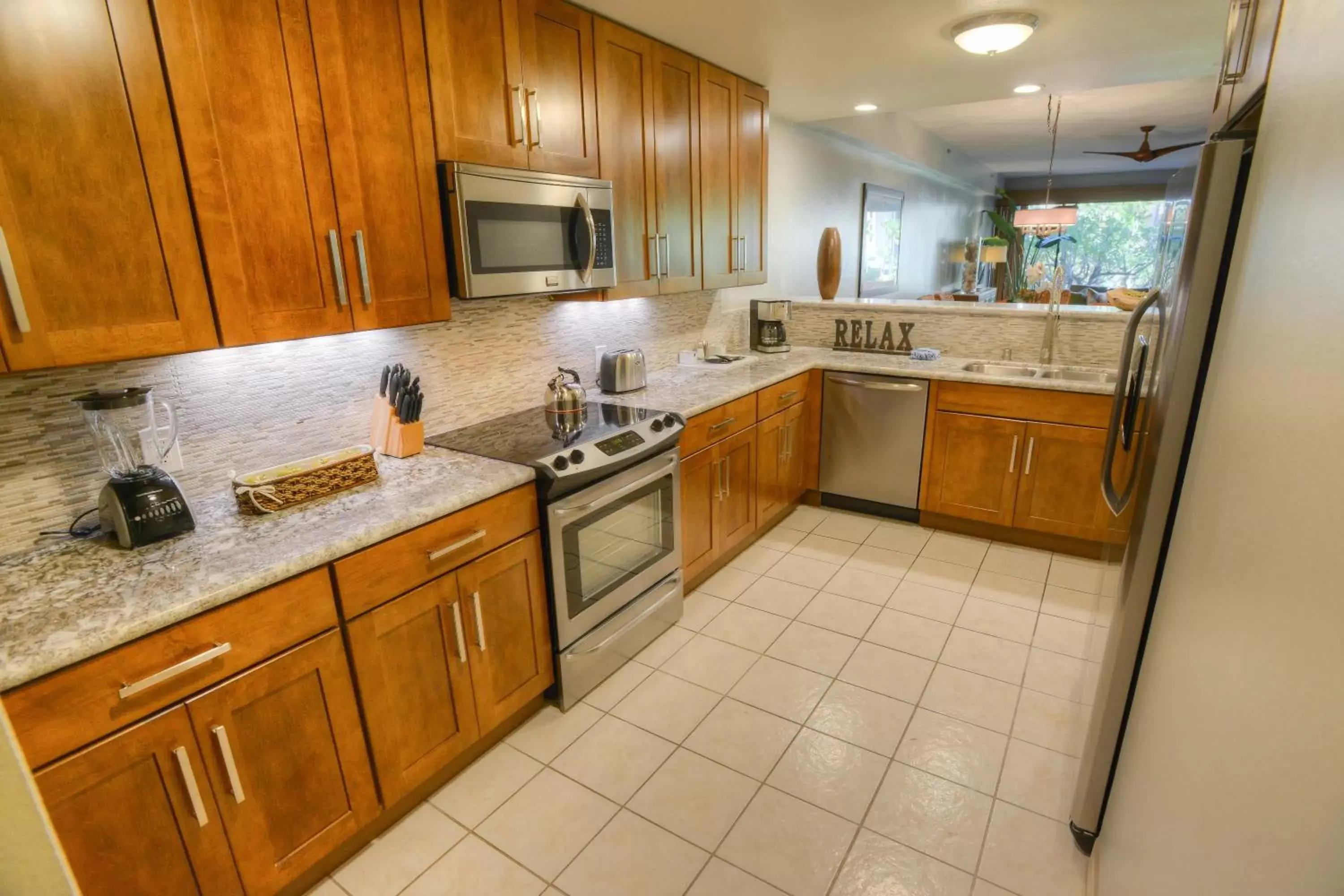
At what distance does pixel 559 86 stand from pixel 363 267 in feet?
3.36

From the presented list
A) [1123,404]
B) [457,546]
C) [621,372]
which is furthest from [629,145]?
[1123,404]

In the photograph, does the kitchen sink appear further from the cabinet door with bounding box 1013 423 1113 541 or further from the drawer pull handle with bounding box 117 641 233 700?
the drawer pull handle with bounding box 117 641 233 700

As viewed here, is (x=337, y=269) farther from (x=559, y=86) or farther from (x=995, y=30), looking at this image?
(x=995, y=30)

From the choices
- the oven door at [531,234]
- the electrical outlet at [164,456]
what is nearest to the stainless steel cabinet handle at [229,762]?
the electrical outlet at [164,456]

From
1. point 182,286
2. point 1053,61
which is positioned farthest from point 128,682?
point 1053,61

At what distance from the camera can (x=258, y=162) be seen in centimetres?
155

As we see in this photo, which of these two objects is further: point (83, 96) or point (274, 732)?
point (274, 732)

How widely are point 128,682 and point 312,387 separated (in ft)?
3.46

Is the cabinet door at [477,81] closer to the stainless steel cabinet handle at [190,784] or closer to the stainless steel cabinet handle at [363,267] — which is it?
the stainless steel cabinet handle at [363,267]

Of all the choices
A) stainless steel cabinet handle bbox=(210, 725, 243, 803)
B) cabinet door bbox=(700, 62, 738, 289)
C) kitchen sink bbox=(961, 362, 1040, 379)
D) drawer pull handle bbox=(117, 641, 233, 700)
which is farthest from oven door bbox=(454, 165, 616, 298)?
kitchen sink bbox=(961, 362, 1040, 379)

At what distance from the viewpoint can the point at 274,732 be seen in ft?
4.72

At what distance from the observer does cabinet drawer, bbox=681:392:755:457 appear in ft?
8.93

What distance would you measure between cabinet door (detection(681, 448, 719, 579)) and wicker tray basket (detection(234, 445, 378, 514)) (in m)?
1.26

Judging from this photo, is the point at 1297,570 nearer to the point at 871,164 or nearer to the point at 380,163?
the point at 380,163
